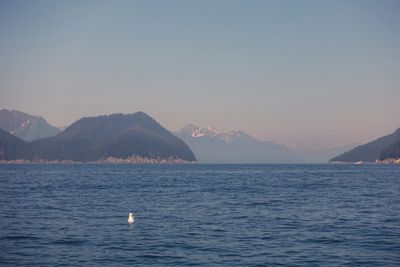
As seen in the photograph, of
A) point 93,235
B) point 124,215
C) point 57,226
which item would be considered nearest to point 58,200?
point 124,215

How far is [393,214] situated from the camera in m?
45.1

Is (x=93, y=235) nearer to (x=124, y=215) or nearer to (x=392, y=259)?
(x=124, y=215)

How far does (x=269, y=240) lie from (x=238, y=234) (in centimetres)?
285

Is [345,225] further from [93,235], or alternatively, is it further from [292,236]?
[93,235]

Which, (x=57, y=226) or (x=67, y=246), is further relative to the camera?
(x=57, y=226)

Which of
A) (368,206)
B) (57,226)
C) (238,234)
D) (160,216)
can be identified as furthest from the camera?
A: (368,206)

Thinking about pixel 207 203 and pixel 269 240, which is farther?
pixel 207 203

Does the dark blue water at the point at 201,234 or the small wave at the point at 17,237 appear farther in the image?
the small wave at the point at 17,237

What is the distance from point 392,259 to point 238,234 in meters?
10.7

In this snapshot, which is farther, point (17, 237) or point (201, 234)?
point (201, 234)

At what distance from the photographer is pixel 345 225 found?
38750 millimetres

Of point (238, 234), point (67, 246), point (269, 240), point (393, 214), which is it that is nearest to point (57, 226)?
point (67, 246)

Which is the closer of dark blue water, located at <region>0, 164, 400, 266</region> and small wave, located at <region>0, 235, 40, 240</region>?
dark blue water, located at <region>0, 164, 400, 266</region>

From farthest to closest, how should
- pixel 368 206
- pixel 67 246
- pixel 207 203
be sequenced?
pixel 207 203 → pixel 368 206 → pixel 67 246
